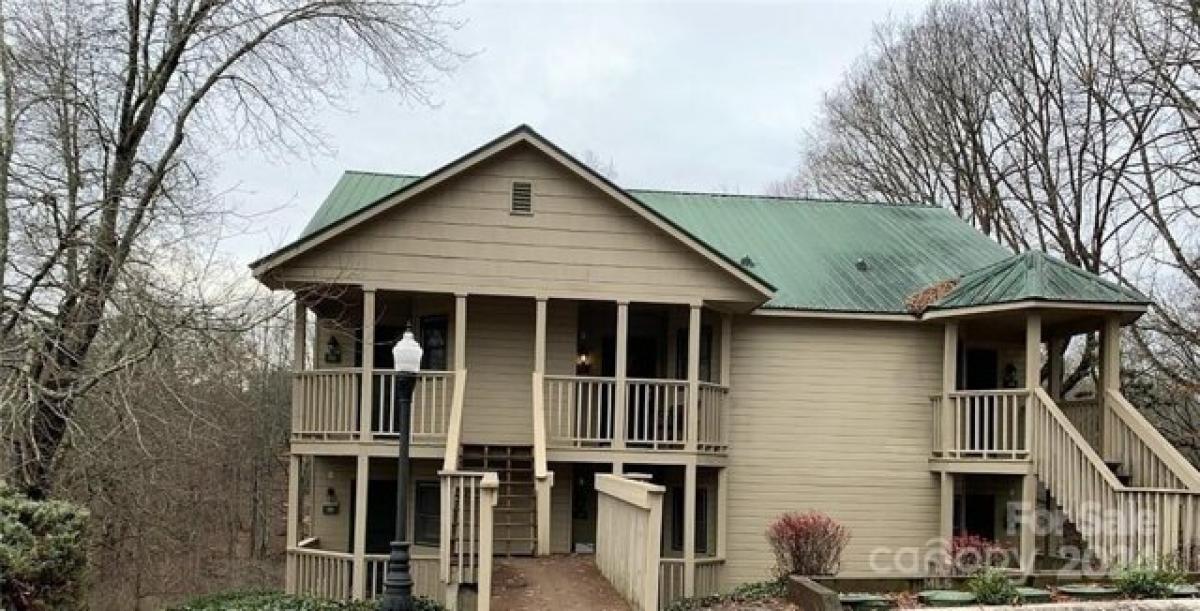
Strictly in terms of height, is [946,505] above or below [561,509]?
above

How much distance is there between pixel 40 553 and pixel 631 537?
18.6ft

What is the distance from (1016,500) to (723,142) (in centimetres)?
2821

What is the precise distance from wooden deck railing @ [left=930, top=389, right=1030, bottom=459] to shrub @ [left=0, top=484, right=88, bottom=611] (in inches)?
477

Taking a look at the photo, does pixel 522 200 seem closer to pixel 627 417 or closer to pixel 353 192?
pixel 627 417

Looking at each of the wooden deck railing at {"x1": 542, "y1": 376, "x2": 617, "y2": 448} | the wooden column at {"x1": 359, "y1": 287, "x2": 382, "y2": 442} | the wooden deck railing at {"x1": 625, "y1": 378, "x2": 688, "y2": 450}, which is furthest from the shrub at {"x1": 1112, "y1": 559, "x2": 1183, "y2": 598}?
the wooden column at {"x1": 359, "y1": 287, "x2": 382, "y2": 442}

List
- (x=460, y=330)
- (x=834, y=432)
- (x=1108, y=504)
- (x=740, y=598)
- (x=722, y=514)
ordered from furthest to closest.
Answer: (x=834, y=432)
(x=722, y=514)
(x=460, y=330)
(x=1108, y=504)
(x=740, y=598)

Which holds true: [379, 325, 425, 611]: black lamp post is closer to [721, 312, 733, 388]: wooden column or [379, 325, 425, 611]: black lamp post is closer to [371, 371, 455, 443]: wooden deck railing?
[371, 371, 455, 443]: wooden deck railing

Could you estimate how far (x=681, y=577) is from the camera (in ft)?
53.4

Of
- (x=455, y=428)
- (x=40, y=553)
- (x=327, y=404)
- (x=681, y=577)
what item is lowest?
(x=681, y=577)

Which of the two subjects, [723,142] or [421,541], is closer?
[421,541]

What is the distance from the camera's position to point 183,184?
1587cm

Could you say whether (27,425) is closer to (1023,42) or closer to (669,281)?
(669,281)

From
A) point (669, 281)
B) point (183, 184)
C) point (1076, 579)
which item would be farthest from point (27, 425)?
point (1076, 579)

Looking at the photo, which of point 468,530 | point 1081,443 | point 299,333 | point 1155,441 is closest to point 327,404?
point 299,333
